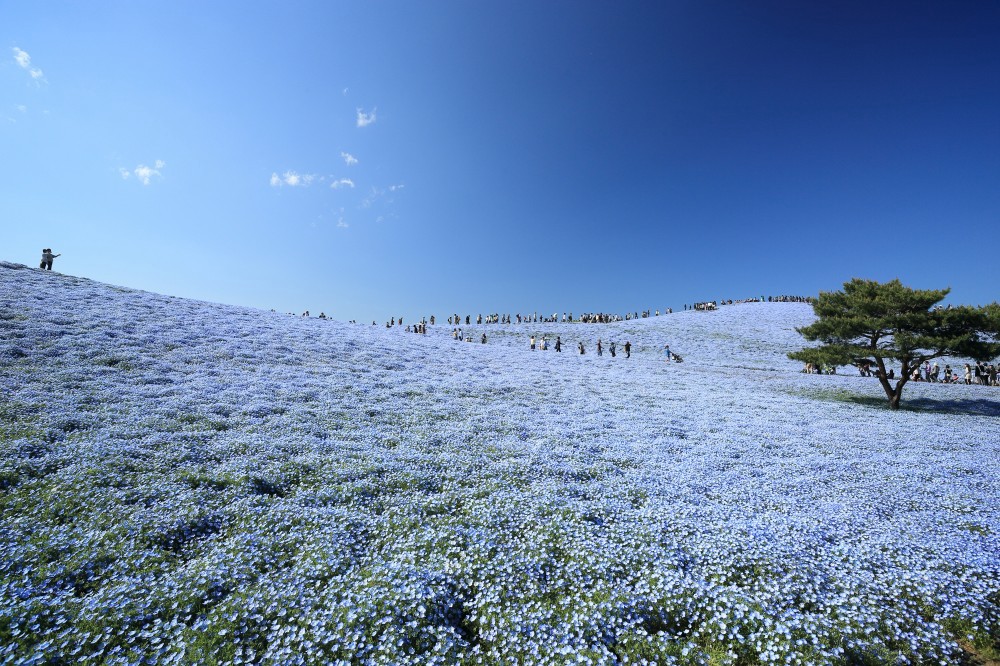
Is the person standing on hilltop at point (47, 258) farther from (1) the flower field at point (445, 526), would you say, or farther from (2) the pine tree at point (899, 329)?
(2) the pine tree at point (899, 329)

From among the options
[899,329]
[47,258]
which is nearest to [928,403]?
[899,329]

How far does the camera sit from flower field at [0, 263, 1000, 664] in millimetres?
5332

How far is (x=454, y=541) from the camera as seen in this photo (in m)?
7.33

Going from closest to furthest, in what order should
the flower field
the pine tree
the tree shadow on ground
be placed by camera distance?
the flower field → the pine tree → the tree shadow on ground

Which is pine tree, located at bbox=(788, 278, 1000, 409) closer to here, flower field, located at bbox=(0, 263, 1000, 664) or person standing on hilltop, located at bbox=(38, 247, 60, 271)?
flower field, located at bbox=(0, 263, 1000, 664)

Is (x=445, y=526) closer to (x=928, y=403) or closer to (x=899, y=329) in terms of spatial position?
(x=899, y=329)

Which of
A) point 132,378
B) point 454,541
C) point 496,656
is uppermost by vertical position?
point 132,378

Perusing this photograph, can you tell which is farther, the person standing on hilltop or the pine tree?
the person standing on hilltop

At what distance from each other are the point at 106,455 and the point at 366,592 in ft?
24.6

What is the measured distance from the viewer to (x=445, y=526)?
25.6 ft

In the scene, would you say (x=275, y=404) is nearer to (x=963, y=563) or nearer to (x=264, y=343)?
(x=264, y=343)

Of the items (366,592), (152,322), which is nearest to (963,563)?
(366,592)

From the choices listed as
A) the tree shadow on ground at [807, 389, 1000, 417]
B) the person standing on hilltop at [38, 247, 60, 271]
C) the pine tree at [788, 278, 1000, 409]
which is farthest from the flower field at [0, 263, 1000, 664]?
the person standing on hilltop at [38, 247, 60, 271]

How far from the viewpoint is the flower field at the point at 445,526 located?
17.5 feet
